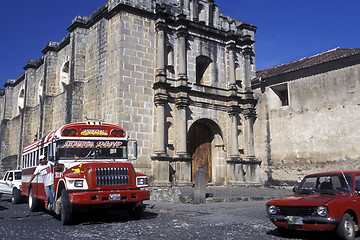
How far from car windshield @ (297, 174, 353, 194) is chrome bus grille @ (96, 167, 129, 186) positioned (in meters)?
4.14

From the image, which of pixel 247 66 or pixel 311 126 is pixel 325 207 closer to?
pixel 311 126

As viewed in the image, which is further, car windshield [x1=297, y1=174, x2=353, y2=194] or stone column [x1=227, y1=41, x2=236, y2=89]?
stone column [x1=227, y1=41, x2=236, y2=89]

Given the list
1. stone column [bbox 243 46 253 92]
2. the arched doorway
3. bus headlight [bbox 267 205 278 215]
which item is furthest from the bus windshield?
stone column [bbox 243 46 253 92]

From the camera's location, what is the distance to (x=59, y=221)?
30.0ft

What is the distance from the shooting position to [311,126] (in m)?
17.8

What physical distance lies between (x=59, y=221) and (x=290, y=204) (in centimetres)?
584

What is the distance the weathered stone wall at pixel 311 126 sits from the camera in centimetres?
1627

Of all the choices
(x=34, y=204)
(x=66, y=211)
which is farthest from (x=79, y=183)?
(x=34, y=204)

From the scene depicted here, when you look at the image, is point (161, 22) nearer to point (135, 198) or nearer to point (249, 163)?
point (249, 163)

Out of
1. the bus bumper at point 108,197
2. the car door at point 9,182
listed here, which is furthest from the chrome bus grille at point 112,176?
the car door at point 9,182

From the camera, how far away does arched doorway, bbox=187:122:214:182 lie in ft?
61.9

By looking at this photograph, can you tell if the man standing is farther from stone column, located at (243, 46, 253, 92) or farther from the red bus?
stone column, located at (243, 46, 253, 92)

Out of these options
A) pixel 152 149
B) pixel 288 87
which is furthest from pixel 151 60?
pixel 288 87

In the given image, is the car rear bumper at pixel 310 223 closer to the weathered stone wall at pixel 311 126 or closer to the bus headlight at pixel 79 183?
the bus headlight at pixel 79 183
